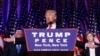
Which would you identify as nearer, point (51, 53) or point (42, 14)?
point (51, 53)

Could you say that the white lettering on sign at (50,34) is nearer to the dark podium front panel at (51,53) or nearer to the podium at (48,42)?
the podium at (48,42)

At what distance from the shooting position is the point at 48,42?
1993 mm

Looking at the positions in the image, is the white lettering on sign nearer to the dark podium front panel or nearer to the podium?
the podium

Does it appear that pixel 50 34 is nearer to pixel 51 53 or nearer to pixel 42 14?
pixel 51 53

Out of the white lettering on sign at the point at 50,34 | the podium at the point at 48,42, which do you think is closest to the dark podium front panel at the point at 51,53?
the podium at the point at 48,42

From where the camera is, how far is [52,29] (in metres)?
2.00

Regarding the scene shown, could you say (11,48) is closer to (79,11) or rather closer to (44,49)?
(79,11)

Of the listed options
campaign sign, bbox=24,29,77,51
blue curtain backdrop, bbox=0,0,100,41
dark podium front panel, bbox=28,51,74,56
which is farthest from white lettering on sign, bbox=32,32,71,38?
blue curtain backdrop, bbox=0,0,100,41

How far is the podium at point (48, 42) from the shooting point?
1.99 meters

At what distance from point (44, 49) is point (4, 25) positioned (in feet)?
10.0

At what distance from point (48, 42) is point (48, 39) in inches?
0.9

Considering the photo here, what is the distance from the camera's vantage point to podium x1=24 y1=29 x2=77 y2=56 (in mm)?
1988

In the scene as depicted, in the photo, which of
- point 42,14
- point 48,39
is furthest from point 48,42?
point 42,14

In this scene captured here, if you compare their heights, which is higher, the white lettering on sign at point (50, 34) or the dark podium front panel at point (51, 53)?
the white lettering on sign at point (50, 34)
